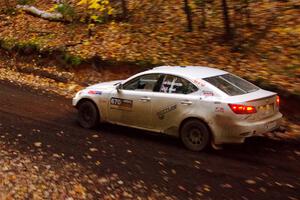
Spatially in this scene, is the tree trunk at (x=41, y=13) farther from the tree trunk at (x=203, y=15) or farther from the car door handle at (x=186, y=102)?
the car door handle at (x=186, y=102)

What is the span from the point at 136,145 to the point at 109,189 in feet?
7.50

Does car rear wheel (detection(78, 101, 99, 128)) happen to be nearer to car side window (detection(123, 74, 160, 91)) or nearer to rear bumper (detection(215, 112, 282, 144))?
car side window (detection(123, 74, 160, 91))

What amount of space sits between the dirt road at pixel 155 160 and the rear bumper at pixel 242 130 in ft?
1.19

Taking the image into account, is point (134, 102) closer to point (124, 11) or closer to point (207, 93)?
point (207, 93)

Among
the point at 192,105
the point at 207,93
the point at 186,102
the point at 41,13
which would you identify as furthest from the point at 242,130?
the point at 41,13

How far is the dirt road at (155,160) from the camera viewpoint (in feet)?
21.5

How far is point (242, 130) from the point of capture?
7.77 meters

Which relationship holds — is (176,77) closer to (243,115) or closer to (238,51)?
(243,115)

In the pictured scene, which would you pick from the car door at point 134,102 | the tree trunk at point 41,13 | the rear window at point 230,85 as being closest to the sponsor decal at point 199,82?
the rear window at point 230,85

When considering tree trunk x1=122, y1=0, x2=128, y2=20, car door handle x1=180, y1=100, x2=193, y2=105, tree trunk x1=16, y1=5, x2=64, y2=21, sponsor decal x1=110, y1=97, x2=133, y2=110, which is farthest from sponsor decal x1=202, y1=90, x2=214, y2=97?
tree trunk x1=16, y1=5, x2=64, y2=21

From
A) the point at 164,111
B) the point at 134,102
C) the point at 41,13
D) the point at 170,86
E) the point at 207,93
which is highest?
the point at 41,13

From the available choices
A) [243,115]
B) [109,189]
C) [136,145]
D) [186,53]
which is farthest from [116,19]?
[109,189]

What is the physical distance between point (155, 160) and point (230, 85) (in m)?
2.12

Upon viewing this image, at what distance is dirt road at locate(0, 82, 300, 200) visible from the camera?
656 cm
